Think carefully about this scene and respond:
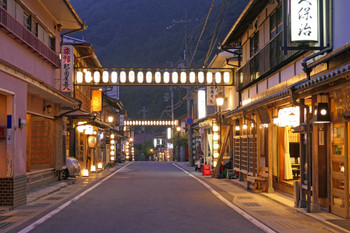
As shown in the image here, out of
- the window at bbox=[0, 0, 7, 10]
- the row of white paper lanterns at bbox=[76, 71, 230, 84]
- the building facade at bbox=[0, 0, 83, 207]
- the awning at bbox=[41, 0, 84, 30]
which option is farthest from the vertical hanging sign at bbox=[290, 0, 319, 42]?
the row of white paper lanterns at bbox=[76, 71, 230, 84]

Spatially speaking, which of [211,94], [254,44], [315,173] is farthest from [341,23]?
[211,94]

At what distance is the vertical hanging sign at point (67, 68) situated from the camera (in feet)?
82.8

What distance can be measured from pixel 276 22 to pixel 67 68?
12.4 m

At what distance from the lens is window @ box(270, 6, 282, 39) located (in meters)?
18.4

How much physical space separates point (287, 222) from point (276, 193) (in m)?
Result: 7.13

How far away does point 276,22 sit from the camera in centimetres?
1900

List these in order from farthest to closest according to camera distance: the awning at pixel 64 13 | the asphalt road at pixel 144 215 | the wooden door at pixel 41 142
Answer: the wooden door at pixel 41 142 < the awning at pixel 64 13 < the asphalt road at pixel 144 215

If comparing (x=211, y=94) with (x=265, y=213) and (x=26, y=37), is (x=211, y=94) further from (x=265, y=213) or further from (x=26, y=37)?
(x=265, y=213)

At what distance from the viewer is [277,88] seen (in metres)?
18.8

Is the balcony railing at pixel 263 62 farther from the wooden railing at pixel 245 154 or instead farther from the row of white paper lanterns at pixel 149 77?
the row of white paper lanterns at pixel 149 77

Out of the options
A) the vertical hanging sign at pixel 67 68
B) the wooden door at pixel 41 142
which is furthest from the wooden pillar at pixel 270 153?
the vertical hanging sign at pixel 67 68

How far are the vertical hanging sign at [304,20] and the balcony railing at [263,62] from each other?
5.99 feet

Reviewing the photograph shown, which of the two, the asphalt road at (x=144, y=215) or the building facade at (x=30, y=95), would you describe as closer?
the asphalt road at (x=144, y=215)

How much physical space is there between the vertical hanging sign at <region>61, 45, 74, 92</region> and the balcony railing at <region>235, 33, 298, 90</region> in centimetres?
1007
